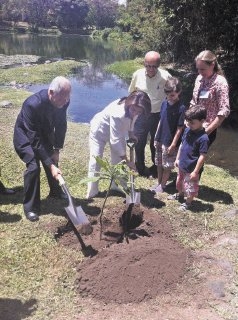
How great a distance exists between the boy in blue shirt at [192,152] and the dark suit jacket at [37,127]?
5.23ft

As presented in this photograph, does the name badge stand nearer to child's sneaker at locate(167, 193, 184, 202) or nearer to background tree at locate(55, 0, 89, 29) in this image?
child's sneaker at locate(167, 193, 184, 202)

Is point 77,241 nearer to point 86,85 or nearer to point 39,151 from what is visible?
point 39,151

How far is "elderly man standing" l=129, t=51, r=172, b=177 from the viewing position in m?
5.63

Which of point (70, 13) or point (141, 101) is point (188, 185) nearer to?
point (141, 101)

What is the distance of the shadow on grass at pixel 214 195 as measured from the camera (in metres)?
5.93

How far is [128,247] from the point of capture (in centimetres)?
432

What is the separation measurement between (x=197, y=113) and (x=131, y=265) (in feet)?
6.71

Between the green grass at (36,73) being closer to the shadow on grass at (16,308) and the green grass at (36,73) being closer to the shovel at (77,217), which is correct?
the shovel at (77,217)

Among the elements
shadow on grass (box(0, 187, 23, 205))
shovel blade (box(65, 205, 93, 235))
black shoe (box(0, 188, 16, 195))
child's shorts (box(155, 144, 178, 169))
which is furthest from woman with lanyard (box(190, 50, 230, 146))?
black shoe (box(0, 188, 16, 195))

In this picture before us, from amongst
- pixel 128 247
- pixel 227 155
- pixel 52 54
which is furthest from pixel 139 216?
pixel 52 54

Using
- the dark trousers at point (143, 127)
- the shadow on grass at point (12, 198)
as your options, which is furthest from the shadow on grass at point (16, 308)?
the dark trousers at point (143, 127)

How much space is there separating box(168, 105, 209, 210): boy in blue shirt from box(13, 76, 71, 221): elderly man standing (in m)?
1.58

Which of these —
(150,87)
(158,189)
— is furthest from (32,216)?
(150,87)

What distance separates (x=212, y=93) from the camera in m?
5.27
